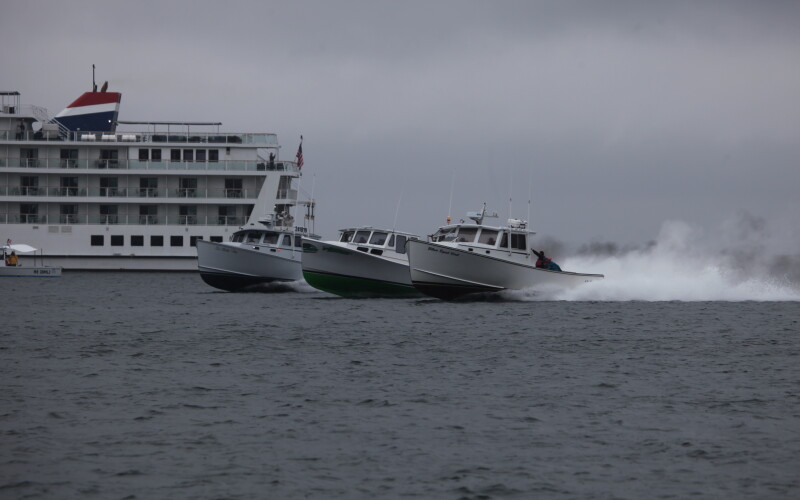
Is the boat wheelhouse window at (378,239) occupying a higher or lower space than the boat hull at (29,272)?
Result: higher

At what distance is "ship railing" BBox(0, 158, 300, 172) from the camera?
81762 millimetres

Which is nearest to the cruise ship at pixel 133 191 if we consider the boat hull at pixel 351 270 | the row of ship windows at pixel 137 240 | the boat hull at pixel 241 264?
the row of ship windows at pixel 137 240

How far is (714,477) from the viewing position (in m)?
13.1

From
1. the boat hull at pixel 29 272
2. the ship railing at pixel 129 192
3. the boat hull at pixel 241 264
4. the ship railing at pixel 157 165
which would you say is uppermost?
the ship railing at pixel 157 165

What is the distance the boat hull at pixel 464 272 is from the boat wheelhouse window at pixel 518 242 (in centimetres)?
66

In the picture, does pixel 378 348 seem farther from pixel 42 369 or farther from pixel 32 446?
pixel 32 446

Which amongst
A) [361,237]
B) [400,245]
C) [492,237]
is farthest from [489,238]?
[361,237]

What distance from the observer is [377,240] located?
4641 cm

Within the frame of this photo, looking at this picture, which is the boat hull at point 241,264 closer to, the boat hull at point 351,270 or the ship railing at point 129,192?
the boat hull at point 351,270

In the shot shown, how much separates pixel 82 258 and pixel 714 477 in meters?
74.0

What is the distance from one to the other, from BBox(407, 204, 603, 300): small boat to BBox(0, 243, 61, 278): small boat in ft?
142

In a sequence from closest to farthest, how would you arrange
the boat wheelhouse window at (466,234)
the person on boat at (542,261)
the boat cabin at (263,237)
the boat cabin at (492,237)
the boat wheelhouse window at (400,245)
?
the boat cabin at (492,237), the boat wheelhouse window at (466,234), the person on boat at (542,261), the boat wheelhouse window at (400,245), the boat cabin at (263,237)

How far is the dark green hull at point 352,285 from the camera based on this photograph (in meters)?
47.2

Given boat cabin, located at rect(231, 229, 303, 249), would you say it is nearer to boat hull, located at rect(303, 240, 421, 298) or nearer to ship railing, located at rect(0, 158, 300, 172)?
boat hull, located at rect(303, 240, 421, 298)
